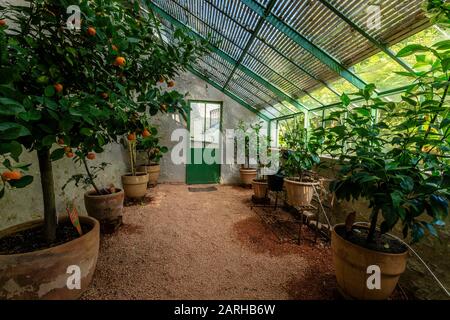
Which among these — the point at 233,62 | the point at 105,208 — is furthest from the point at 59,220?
the point at 233,62

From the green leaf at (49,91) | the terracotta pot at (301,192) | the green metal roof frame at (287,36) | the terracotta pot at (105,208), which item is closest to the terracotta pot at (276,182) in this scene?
the terracotta pot at (301,192)

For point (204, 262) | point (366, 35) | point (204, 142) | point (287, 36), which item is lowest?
point (204, 262)

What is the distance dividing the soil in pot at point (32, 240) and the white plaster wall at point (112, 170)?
261mm

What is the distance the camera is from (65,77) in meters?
0.93

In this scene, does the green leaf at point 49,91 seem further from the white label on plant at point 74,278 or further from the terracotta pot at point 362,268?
the terracotta pot at point 362,268

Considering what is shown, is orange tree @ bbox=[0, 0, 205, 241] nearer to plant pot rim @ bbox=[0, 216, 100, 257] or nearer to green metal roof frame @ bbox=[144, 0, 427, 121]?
plant pot rim @ bbox=[0, 216, 100, 257]

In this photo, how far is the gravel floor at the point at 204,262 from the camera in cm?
136

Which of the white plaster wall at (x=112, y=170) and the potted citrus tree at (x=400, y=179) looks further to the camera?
the white plaster wall at (x=112, y=170)

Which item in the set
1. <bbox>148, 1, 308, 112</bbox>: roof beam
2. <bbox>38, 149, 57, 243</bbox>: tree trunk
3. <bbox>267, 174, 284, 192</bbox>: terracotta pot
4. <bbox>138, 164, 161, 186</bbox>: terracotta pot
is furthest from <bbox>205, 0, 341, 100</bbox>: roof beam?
<bbox>138, 164, 161, 186</bbox>: terracotta pot

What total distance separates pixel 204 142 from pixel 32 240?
3.67m

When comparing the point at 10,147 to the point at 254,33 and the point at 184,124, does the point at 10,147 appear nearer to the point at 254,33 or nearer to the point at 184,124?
the point at 254,33

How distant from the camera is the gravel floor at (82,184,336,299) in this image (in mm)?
1356

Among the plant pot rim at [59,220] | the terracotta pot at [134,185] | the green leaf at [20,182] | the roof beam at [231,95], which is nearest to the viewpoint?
the green leaf at [20,182]

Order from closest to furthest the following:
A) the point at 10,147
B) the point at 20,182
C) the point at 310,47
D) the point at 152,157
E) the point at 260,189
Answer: the point at 10,147, the point at 20,182, the point at 310,47, the point at 260,189, the point at 152,157
